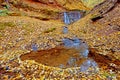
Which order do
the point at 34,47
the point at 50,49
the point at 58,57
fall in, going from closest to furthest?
the point at 58,57 < the point at 50,49 < the point at 34,47

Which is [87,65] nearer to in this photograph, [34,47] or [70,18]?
[34,47]

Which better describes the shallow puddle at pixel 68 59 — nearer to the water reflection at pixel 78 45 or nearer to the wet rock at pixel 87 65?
the wet rock at pixel 87 65

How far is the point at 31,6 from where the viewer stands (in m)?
23.9

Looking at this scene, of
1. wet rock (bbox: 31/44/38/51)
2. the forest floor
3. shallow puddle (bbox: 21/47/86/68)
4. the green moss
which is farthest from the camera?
the green moss

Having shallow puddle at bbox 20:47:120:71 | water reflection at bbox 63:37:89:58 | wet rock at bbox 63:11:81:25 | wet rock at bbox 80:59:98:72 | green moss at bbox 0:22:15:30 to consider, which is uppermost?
green moss at bbox 0:22:15:30

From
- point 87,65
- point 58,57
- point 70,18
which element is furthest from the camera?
point 70,18

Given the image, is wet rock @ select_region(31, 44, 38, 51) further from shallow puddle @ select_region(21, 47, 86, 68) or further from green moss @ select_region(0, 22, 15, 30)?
green moss @ select_region(0, 22, 15, 30)

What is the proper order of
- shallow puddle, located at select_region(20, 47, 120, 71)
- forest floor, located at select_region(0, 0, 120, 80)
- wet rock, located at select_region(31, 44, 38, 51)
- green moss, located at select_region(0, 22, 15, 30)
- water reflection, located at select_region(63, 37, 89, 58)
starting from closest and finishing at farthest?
forest floor, located at select_region(0, 0, 120, 80), shallow puddle, located at select_region(20, 47, 120, 71), water reflection, located at select_region(63, 37, 89, 58), wet rock, located at select_region(31, 44, 38, 51), green moss, located at select_region(0, 22, 15, 30)

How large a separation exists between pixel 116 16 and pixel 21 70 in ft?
31.9

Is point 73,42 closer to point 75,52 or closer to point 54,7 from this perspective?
point 75,52

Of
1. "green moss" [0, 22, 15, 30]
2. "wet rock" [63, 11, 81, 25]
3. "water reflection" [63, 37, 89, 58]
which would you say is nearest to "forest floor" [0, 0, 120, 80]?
"green moss" [0, 22, 15, 30]

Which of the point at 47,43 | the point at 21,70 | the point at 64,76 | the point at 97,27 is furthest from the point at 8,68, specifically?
the point at 97,27

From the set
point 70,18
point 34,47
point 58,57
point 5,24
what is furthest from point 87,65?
point 70,18

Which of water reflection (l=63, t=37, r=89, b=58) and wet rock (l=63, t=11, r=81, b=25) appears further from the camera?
wet rock (l=63, t=11, r=81, b=25)
